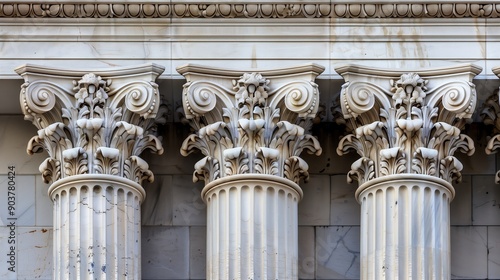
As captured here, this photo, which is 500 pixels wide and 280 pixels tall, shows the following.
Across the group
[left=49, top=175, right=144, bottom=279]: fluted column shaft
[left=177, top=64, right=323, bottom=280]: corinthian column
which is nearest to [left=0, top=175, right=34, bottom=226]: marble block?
[left=49, top=175, right=144, bottom=279]: fluted column shaft

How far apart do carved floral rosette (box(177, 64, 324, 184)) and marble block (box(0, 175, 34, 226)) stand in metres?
2.87

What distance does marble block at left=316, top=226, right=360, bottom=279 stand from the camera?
3838cm

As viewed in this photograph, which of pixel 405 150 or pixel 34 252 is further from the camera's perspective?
pixel 34 252

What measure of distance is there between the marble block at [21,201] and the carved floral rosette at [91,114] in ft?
3.38

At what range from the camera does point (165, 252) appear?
38.5 m

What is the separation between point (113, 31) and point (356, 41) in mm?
3741

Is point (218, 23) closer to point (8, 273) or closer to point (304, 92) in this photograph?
point (304, 92)

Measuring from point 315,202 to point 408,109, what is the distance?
2.22 metres

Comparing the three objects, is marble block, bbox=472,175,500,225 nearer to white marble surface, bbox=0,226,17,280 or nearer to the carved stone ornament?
the carved stone ornament

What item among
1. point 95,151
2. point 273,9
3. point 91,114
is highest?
point 273,9

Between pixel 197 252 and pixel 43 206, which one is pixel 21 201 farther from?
pixel 197 252

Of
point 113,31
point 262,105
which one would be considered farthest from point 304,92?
point 113,31

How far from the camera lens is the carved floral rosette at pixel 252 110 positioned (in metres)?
37.7

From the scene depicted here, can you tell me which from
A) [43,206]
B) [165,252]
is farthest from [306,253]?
[43,206]
